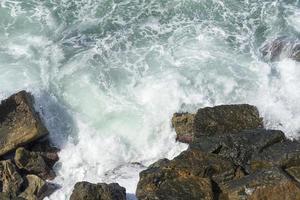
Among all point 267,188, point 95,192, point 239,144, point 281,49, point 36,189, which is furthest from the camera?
point 281,49

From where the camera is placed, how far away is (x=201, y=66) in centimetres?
1448

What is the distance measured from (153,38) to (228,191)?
6855 millimetres

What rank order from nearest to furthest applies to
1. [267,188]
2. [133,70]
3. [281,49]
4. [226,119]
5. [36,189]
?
[267,188], [36,189], [226,119], [133,70], [281,49]

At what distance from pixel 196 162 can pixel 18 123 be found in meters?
4.42

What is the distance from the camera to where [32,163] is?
38.7ft

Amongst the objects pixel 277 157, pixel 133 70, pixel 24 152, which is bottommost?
pixel 24 152

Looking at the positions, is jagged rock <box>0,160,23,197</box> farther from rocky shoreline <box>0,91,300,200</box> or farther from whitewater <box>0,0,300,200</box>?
whitewater <box>0,0,300,200</box>

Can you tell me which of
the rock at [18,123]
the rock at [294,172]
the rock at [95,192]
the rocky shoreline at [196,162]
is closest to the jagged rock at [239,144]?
the rocky shoreline at [196,162]

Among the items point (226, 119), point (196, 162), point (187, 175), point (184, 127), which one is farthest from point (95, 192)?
point (226, 119)

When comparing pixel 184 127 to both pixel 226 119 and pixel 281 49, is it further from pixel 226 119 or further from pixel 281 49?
pixel 281 49

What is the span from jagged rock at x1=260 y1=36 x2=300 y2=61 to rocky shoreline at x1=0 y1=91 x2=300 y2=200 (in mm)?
2998

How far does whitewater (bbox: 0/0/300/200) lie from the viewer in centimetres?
1259

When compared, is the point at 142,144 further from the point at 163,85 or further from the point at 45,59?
the point at 45,59

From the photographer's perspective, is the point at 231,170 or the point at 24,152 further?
the point at 24,152
